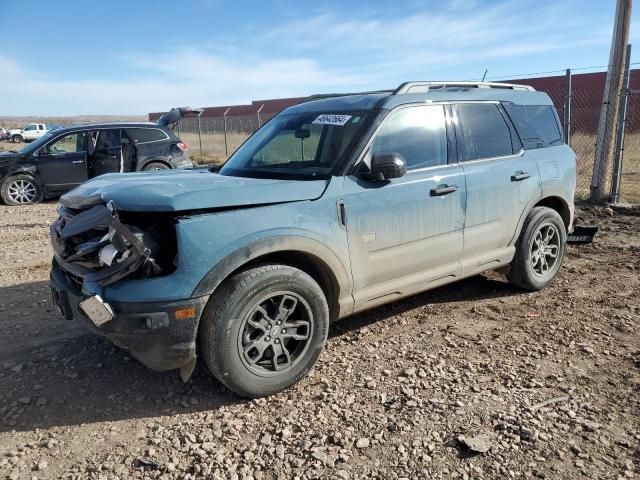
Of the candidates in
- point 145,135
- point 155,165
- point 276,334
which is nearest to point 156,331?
point 276,334

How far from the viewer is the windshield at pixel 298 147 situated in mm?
3777

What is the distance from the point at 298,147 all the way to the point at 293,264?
3.88 feet

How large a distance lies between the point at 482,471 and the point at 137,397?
211 centimetres

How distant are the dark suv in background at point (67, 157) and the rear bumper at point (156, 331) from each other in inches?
337

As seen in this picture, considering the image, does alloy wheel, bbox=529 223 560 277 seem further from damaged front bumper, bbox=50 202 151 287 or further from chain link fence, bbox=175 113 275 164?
chain link fence, bbox=175 113 275 164

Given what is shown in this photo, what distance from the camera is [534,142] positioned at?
4930 mm

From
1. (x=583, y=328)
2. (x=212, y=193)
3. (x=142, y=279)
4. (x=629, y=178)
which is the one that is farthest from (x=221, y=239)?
(x=629, y=178)

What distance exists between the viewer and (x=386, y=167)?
3.51 metres

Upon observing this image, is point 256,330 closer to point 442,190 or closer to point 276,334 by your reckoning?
point 276,334

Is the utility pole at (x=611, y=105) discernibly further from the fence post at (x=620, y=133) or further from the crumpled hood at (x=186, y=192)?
the crumpled hood at (x=186, y=192)

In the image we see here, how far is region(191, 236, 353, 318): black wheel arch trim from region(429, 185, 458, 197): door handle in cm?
99

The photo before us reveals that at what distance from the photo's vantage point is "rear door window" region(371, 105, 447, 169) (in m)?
3.83

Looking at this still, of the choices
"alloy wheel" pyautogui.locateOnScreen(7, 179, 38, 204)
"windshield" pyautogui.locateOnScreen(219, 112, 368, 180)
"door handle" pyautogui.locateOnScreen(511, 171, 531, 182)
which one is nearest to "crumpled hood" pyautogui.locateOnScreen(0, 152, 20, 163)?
"alloy wheel" pyautogui.locateOnScreen(7, 179, 38, 204)

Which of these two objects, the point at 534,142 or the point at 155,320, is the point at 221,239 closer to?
the point at 155,320
